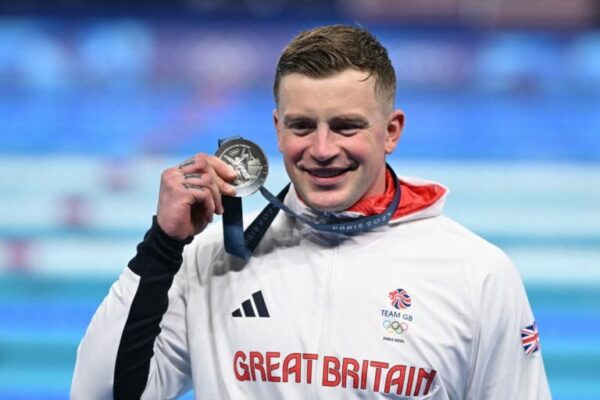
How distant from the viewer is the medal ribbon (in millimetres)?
2170

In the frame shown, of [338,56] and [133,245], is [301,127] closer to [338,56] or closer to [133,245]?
[338,56]

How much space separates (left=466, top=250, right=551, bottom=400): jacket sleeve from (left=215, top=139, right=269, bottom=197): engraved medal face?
57 centimetres

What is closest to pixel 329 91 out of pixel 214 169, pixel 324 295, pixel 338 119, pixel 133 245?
pixel 338 119

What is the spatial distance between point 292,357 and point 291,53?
0.71 meters

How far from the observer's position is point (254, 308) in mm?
2158

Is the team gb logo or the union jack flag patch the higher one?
the team gb logo

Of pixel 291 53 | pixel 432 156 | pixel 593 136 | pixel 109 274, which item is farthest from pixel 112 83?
pixel 291 53

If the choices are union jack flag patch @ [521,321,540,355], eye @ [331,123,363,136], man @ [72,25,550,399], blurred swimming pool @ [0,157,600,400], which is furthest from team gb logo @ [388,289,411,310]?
blurred swimming pool @ [0,157,600,400]

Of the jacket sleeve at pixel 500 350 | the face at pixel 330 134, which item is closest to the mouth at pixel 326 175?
the face at pixel 330 134

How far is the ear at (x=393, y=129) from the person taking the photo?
7.34 ft

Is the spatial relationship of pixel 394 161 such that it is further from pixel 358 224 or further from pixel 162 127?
pixel 358 224

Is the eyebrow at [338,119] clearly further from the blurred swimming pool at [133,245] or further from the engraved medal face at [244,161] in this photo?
the blurred swimming pool at [133,245]

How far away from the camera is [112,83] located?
641 cm

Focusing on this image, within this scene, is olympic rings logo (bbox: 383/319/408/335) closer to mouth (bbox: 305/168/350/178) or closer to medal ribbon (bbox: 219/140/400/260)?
medal ribbon (bbox: 219/140/400/260)
